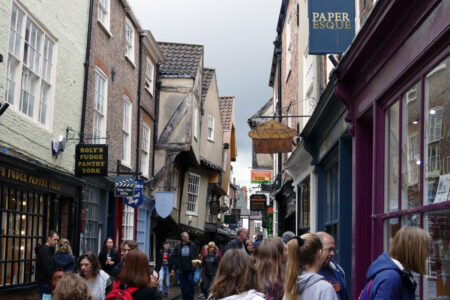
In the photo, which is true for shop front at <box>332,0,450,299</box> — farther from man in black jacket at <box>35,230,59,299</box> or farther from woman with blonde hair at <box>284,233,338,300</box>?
man in black jacket at <box>35,230,59,299</box>

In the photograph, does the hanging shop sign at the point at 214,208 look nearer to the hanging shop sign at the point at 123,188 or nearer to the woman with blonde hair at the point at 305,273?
the hanging shop sign at the point at 123,188

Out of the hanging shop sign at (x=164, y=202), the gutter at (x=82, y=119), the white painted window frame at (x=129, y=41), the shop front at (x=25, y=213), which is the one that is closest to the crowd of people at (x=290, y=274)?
the shop front at (x=25, y=213)

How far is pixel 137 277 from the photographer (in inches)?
189

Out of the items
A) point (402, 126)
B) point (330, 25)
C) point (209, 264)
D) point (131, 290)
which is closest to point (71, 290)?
point (131, 290)

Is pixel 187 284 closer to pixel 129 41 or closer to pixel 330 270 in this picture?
pixel 129 41

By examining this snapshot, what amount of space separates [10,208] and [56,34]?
3.91 m

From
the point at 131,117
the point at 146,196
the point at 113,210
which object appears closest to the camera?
the point at 113,210

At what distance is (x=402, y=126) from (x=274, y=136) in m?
7.34

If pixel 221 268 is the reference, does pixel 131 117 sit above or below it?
above

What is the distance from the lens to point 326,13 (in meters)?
8.82

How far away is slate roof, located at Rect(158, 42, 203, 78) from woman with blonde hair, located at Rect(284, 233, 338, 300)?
18622mm

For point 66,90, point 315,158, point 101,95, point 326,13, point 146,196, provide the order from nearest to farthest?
point 326,13, point 315,158, point 66,90, point 101,95, point 146,196

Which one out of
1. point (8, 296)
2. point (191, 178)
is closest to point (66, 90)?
point (8, 296)

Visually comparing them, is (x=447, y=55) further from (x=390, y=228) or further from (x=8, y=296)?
(x=8, y=296)
